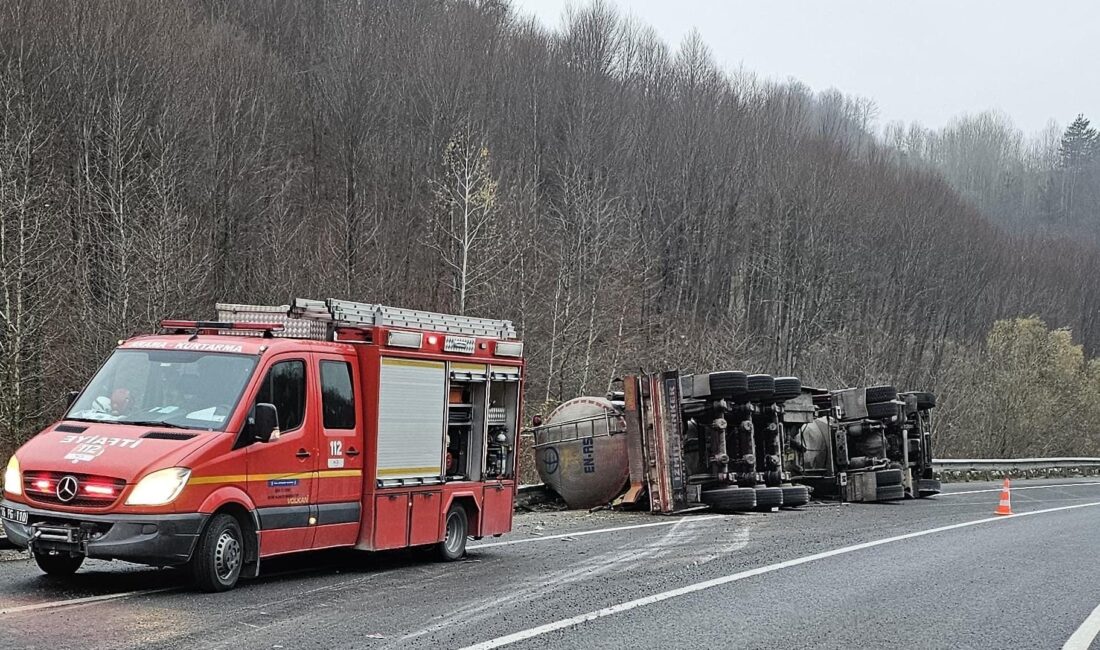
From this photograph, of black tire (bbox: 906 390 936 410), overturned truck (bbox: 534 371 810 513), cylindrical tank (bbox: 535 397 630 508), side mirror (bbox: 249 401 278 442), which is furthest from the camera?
black tire (bbox: 906 390 936 410)

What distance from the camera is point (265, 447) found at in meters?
9.47

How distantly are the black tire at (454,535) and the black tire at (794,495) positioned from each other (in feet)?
32.7

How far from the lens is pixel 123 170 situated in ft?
109

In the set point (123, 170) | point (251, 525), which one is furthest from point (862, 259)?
point (251, 525)

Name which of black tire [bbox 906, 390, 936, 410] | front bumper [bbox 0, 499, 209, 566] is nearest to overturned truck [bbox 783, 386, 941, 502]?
black tire [bbox 906, 390, 936, 410]

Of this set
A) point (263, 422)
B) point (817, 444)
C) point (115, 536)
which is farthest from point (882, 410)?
point (115, 536)

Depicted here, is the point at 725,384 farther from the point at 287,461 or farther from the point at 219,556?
the point at 219,556

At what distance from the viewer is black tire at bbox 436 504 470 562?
12068 mm

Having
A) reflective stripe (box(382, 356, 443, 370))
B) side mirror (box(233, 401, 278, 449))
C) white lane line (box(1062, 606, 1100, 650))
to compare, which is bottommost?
white lane line (box(1062, 606, 1100, 650))

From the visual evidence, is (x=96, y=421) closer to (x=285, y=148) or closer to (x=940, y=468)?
(x=940, y=468)

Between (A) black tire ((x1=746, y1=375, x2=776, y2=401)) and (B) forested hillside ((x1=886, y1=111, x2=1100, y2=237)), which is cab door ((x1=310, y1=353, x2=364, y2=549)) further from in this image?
(B) forested hillside ((x1=886, y1=111, x2=1100, y2=237))

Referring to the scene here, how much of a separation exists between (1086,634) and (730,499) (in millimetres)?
10994

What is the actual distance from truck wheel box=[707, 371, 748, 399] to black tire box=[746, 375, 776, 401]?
406mm

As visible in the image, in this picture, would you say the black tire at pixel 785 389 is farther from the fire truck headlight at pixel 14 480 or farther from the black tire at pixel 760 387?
the fire truck headlight at pixel 14 480
